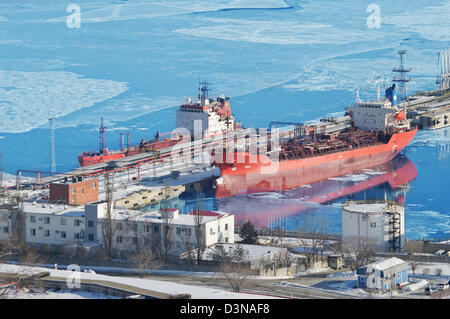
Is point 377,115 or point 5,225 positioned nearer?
point 5,225

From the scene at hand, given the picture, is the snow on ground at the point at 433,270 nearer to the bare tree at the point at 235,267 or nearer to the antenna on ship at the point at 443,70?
the bare tree at the point at 235,267

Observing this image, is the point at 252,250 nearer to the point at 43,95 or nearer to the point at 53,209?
the point at 53,209

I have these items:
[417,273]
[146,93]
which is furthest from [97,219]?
[146,93]

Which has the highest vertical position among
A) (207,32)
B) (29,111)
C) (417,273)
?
(207,32)

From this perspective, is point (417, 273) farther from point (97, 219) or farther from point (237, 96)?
point (237, 96)

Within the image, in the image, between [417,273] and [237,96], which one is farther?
[237,96]

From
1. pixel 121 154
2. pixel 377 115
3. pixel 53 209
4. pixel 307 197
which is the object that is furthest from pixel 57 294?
pixel 377 115

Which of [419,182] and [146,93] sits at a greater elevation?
[146,93]
